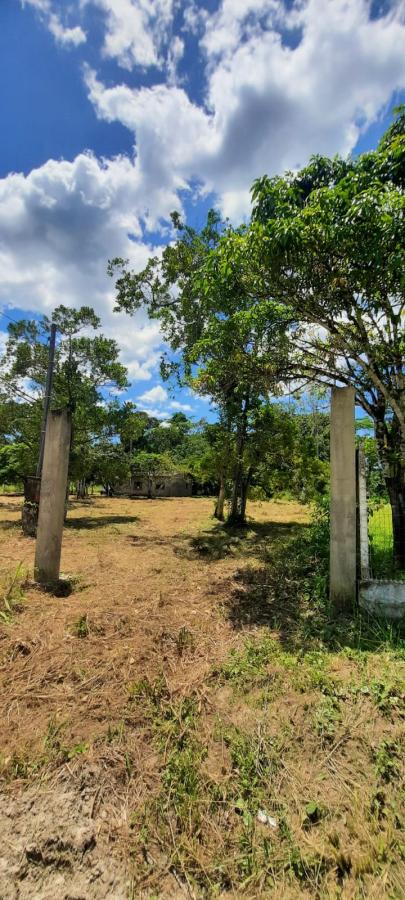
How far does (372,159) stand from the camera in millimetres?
4266

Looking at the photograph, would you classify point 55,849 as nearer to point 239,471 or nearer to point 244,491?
point 239,471

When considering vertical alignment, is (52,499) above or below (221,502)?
above

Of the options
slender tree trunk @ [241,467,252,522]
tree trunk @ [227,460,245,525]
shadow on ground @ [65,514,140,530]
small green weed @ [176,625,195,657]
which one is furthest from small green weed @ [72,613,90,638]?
slender tree trunk @ [241,467,252,522]

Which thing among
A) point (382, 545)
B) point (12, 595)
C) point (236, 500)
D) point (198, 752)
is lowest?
point (198, 752)

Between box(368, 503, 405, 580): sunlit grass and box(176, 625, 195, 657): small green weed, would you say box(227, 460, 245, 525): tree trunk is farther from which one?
box(176, 625, 195, 657): small green weed

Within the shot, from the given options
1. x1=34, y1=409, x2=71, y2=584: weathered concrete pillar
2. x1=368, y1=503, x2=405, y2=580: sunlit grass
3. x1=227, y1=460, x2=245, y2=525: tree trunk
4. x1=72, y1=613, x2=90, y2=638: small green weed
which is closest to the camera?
x1=72, y1=613, x2=90, y2=638: small green weed

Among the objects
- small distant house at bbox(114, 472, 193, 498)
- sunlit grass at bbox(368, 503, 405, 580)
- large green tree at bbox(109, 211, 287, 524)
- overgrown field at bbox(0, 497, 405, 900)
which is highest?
large green tree at bbox(109, 211, 287, 524)

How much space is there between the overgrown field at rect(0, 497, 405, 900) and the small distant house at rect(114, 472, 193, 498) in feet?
77.3

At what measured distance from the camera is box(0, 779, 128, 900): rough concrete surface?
1670mm

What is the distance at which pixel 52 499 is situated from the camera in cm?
498

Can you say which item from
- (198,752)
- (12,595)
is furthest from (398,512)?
(12,595)

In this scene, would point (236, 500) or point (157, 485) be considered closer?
point (236, 500)

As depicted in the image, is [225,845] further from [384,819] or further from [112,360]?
[112,360]

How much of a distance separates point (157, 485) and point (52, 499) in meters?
23.7
